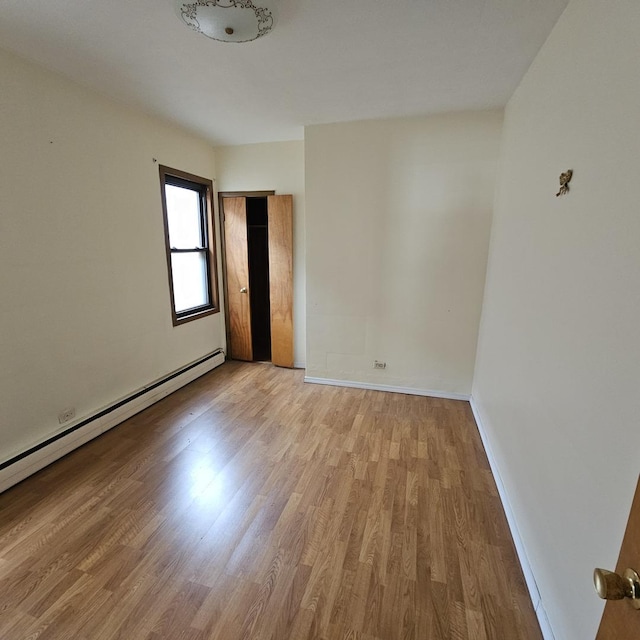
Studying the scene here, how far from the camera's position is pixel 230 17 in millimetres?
1575

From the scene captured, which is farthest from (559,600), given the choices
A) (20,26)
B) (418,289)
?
(20,26)

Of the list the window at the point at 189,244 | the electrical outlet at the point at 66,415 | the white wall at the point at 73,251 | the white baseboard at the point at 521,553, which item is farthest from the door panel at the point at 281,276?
the white baseboard at the point at 521,553

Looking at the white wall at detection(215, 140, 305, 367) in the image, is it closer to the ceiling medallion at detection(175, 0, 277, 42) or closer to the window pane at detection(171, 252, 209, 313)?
Answer: the window pane at detection(171, 252, 209, 313)

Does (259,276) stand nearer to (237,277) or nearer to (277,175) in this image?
(237,277)

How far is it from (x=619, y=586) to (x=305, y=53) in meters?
2.58

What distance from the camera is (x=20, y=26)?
1733 millimetres

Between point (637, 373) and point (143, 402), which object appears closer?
point (637, 373)

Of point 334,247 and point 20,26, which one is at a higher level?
point 20,26

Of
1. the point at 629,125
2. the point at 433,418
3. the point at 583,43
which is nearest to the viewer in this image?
the point at 629,125

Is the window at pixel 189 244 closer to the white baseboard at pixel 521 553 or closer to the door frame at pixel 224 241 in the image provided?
the door frame at pixel 224 241

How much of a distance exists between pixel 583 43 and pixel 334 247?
2.28 meters

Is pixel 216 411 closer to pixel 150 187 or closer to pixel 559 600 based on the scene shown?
pixel 150 187

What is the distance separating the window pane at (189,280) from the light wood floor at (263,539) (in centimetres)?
146

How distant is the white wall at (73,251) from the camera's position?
203 centimetres
